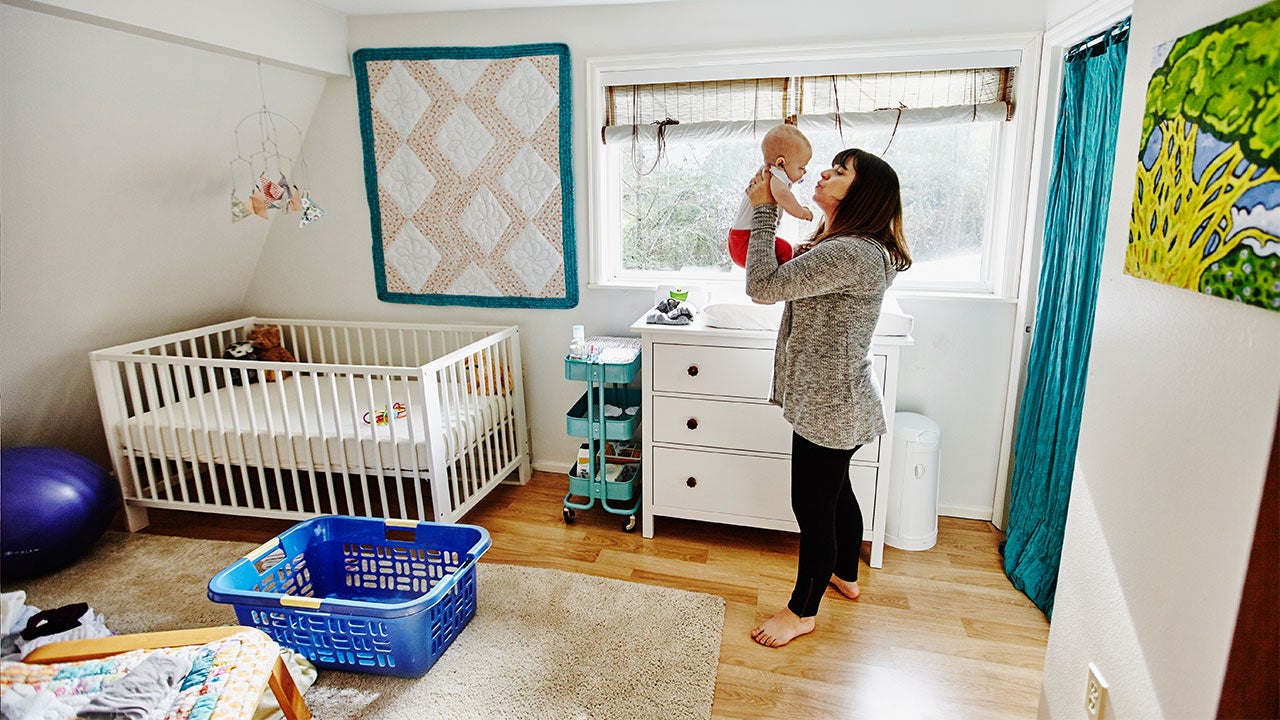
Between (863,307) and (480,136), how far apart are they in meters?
1.92

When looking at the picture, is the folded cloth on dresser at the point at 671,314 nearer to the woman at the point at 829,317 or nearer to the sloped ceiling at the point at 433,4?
the woman at the point at 829,317

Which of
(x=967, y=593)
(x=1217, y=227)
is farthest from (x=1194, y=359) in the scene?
(x=967, y=593)

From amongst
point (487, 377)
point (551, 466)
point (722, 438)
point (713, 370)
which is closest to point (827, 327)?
point (713, 370)

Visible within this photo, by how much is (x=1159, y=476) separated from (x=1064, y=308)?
116 centimetres

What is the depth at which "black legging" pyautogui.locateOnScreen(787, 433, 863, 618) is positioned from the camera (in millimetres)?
1855

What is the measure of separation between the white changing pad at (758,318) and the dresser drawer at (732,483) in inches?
19.2

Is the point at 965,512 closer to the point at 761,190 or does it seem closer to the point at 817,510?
the point at 817,510

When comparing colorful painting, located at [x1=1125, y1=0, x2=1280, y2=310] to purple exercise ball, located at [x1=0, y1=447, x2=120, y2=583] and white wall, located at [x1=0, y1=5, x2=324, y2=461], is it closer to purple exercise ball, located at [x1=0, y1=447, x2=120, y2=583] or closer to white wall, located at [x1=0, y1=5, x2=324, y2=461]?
white wall, located at [x1=0, y1=5, x2=324, y2=461]

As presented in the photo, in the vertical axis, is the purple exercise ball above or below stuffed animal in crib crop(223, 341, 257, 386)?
below

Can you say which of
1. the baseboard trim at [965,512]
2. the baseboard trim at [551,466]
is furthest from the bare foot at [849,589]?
the baseboard trim at [551,466]

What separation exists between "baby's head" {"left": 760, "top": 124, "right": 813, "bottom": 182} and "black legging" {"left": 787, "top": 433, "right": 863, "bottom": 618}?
29.9 inches

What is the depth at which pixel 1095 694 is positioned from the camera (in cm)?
130

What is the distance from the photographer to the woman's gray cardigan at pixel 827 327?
1.67 metres

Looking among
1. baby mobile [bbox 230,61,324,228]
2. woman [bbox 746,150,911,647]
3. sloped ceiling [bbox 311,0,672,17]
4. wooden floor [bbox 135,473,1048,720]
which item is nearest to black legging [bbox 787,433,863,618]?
woman [bbox 746,150,911,647]
